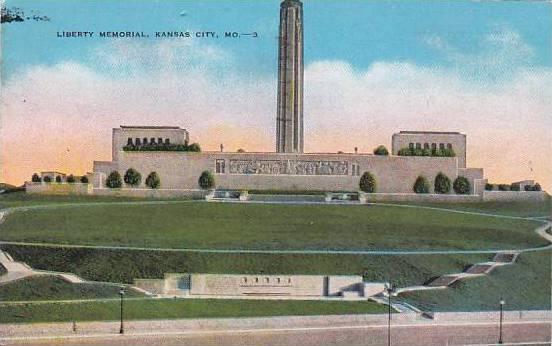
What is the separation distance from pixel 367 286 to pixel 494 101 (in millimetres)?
6915

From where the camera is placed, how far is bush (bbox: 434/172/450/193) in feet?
125

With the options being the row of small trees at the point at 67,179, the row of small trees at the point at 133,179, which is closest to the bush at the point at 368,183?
the row of small trees at the point at 133,179

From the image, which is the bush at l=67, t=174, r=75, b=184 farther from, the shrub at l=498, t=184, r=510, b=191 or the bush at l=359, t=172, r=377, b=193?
the shrub at l=498, t=184, r=510, b=191

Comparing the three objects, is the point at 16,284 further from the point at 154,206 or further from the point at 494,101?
the point at 494,101

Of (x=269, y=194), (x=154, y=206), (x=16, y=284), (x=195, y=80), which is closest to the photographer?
(x=16, y=284)

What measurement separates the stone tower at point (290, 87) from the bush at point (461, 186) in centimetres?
704

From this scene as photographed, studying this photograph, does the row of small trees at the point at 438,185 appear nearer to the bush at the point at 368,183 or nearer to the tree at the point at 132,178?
the bush at the point at 368,183

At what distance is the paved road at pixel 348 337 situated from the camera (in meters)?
23.5

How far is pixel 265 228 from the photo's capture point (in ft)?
109

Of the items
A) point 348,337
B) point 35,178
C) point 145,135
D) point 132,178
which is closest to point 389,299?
point 348,337

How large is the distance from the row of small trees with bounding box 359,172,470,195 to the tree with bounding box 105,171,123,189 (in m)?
9.80

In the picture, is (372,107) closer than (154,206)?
Yes

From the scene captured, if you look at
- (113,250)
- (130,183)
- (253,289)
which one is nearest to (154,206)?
(130,183)

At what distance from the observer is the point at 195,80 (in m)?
29.5
